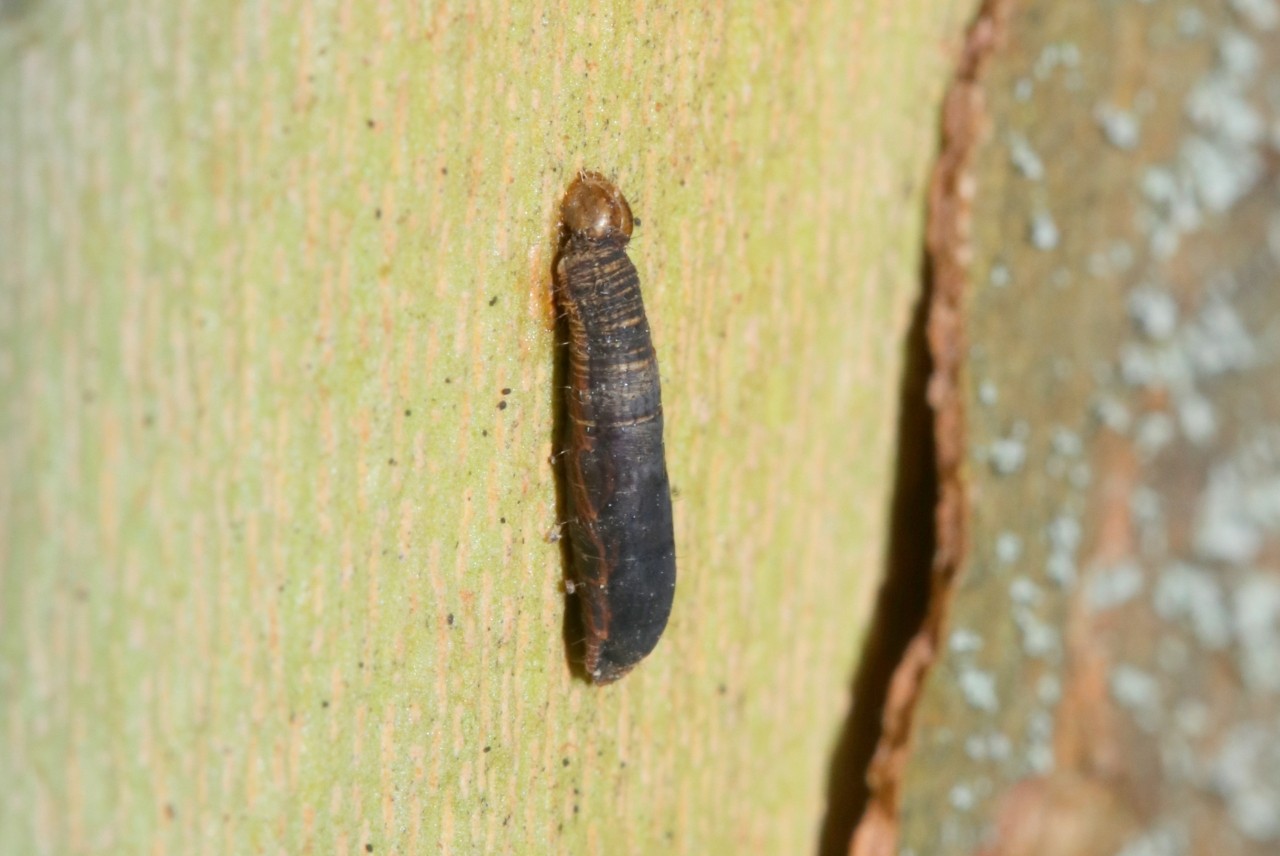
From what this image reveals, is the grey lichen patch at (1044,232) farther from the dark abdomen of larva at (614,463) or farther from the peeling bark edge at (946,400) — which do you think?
the dark abdomen of larva at (614,463)

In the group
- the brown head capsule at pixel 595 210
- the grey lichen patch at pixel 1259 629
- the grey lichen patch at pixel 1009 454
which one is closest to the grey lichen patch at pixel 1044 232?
the grey lichen patch at pixel 1009 454

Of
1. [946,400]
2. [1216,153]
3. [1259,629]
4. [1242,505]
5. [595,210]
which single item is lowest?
[1259,629]

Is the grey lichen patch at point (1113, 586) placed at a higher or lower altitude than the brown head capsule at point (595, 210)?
lower

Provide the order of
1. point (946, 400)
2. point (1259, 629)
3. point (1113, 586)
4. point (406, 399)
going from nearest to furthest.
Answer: point (406, 399), point (1259, 629), point (1113, 586), point (946, 400)

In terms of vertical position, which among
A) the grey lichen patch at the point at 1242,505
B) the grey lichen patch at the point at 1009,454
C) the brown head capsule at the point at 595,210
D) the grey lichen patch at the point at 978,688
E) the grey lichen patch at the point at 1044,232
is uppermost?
the grey lichen patch at the point at 1044,232

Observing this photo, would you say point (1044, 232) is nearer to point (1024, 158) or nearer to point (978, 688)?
point (1024, 158)

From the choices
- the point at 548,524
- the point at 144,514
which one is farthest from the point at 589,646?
the point at 144,514

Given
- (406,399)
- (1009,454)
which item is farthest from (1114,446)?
(406,399)
